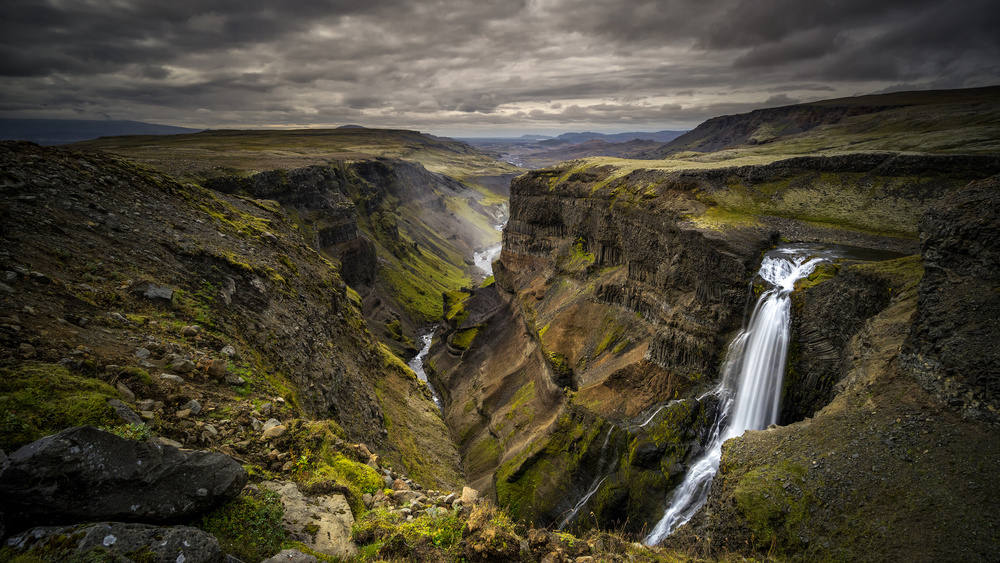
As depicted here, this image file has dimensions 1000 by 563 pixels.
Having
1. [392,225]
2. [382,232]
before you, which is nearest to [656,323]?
[382,232]

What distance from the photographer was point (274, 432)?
11.3 metres

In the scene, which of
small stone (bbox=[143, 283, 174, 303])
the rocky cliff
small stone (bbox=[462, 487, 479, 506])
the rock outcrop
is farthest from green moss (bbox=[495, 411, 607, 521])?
small stone (bbox=[143, 283, 174, 303])

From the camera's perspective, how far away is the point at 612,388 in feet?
107

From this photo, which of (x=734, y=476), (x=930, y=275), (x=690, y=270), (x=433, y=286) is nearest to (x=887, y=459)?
(x=734, y=476)

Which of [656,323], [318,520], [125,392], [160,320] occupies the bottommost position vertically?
[656,323]

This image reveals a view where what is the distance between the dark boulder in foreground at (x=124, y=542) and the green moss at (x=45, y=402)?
1734mm

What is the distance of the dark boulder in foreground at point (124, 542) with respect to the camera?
5.21 meters

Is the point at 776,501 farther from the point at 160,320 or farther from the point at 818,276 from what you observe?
the point at 160,320

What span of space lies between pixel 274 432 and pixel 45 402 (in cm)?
493

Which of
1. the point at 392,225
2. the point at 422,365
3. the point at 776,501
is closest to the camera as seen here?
the point at 776,501

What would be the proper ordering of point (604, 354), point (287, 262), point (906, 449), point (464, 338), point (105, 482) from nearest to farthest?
point (105, 482), point (906, 449), point (287, 262), point (604, 354), point (464, 338)

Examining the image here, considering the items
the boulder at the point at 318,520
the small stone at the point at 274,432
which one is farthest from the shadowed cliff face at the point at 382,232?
the boulder at the point at 318,520

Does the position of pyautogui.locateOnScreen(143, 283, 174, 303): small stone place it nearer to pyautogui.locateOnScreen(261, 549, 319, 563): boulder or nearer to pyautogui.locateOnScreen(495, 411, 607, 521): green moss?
pyautogui.locateOnScreen(261, 549, 319, 563): boulder

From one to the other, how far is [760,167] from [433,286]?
83161mm
